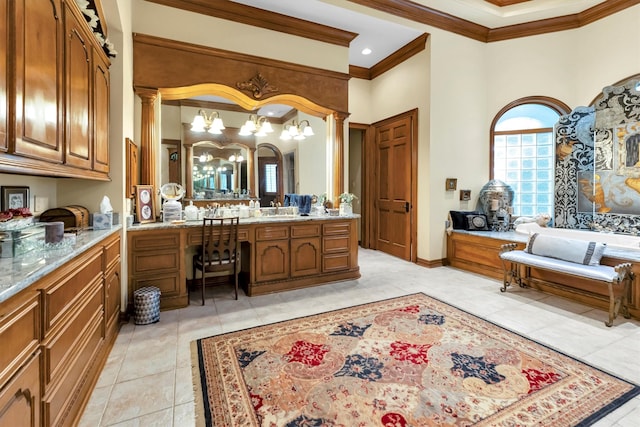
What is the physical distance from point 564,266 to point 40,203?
4912 millimetres

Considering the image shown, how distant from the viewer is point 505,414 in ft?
5.72

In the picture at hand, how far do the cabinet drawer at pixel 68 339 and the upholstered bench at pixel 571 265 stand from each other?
4.16m

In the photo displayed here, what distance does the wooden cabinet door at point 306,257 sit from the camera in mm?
3939

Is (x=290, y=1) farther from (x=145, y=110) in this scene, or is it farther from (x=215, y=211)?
(x=215, y=211)

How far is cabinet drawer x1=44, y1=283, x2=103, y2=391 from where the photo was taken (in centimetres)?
136

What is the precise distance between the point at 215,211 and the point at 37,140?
257 centimetres

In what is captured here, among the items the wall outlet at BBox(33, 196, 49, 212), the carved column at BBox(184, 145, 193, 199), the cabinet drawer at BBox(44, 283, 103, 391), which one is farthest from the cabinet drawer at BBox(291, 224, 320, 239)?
the wall outlet at BBox(33, 196, 49, 212)

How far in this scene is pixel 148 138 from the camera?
346cm

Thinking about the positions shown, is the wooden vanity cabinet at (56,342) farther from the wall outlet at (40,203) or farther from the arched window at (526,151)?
the arched window at (526,151)

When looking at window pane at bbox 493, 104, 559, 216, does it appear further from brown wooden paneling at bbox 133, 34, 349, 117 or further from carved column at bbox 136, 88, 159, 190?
carved column at bbox 136, 88, 159, 190

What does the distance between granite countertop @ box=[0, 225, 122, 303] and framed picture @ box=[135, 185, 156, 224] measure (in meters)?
1.28

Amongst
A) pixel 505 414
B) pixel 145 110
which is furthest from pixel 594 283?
pixel 145 110

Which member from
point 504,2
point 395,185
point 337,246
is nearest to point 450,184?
point 395,185

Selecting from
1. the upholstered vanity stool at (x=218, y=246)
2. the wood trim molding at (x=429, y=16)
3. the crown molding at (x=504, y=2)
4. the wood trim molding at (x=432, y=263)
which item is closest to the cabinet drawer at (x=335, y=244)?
the upholstered vanity stool at (x=218, y=246)
